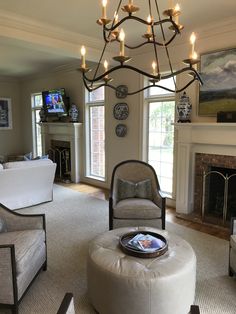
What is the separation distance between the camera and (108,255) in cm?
222

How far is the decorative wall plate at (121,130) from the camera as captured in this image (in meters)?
5.54

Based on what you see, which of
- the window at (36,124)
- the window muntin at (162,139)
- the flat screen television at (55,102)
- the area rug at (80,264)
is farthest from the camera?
the window at (36,124)

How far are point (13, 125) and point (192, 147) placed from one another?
6.60 m

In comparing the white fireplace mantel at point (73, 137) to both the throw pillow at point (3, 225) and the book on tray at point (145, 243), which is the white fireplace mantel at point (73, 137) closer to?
the throw pillow at point (3, 225)

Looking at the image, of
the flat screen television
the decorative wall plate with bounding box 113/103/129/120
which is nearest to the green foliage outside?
the decorative wall plate with bounding box 113/103/129/120

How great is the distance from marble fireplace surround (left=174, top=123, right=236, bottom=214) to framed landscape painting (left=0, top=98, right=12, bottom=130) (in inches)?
245

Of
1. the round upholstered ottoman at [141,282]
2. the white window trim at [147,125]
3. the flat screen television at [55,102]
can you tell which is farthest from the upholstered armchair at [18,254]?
the flat screen television at [55,102]

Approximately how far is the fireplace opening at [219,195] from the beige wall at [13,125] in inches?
268

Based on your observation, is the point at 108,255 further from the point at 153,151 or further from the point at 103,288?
the point at 153,151

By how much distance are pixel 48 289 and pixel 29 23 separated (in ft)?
11.6

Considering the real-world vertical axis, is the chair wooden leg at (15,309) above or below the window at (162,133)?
below

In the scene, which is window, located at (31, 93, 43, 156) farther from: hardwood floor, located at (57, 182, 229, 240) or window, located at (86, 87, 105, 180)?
hardwood floor, located at (57, 182, 229, 240)

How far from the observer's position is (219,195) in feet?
14.4

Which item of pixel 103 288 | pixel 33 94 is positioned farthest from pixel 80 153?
pixel 103 288
